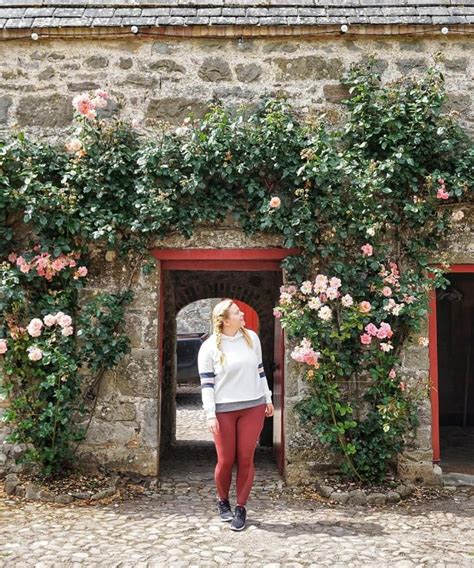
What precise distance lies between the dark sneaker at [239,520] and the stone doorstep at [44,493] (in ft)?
3.91

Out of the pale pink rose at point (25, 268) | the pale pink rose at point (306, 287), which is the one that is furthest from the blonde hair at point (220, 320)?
the pale pink rose at point (25, 268)

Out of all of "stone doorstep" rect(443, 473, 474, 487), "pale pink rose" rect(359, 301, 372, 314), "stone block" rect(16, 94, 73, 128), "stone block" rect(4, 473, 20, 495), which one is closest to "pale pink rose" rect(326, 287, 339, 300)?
"pale pink rose" rect(359, 301, 372, 314)

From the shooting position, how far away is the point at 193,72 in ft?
18.2

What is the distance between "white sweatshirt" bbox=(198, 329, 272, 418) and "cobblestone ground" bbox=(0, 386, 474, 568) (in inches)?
33.3

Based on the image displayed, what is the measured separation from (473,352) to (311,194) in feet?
19.0

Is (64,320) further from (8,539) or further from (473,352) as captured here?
(473,352)

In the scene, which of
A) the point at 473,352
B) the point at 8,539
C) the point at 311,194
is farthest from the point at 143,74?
the point at 473,352

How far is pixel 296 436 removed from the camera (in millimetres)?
5293

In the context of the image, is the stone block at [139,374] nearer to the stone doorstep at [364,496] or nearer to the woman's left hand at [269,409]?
the woman's left hand at [269,409]

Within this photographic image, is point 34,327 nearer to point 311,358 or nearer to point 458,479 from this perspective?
point 311,358

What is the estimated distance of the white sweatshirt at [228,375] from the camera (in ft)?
13.4

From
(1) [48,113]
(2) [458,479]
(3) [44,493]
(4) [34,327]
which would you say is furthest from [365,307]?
(1) [48,113]

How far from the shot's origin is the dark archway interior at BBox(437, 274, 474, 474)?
375 inches

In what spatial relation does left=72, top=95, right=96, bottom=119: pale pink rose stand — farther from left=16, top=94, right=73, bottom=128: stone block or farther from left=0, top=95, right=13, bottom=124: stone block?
left=0, top=95, right=13, bottom=124: stone block
